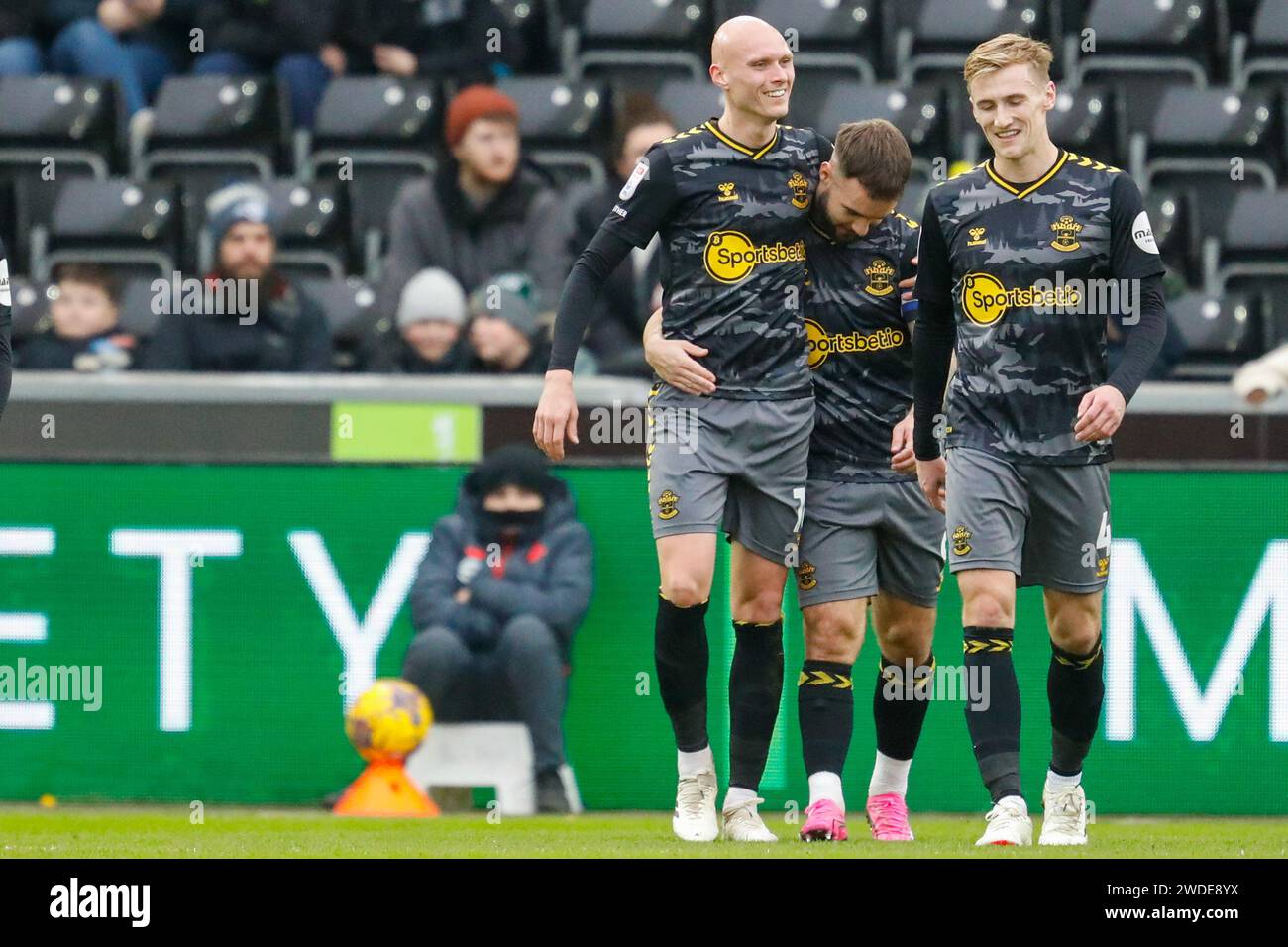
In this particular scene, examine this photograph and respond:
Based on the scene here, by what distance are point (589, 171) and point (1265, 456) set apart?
14.5ft

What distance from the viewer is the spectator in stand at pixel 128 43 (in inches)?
497

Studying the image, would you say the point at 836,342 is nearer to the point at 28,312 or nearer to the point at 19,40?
the point at 28,312

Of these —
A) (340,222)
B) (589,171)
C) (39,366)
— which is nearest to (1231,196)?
(589,171)

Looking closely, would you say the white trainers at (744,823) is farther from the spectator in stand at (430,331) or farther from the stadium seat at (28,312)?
the stadium seat at (28,312)

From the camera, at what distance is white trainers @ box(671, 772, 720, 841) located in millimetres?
6730

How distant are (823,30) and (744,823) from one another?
6.77 m

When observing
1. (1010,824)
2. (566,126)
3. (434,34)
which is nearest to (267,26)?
(434,34)

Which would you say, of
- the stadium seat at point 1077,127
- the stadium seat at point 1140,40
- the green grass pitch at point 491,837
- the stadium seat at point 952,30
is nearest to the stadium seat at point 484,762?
the green grass pitch at point 491,837

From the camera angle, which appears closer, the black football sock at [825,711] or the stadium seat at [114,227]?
the black football sock at [825,711]

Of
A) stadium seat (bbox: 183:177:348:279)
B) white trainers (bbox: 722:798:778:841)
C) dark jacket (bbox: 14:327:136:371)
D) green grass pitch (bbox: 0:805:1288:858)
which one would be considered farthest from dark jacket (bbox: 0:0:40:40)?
white trainers (bbox: 722:798:778:841)

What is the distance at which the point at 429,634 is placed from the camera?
29.5 feet

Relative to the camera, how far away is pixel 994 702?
21.1ft

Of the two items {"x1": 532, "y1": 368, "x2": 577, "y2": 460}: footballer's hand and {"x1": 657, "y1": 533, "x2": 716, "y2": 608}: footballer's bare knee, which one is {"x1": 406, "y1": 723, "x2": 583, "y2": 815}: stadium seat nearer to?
{"x1": 657, "y1": 533, "x2": 716, "y2": 608}: footballer's bare knee

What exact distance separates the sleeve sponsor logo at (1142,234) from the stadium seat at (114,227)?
639cm
